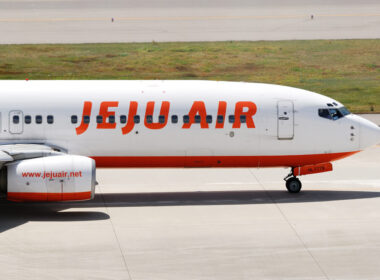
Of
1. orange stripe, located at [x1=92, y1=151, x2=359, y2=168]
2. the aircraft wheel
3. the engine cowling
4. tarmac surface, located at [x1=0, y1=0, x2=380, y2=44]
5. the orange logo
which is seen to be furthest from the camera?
tarmac surface, located at [x1=0, y1=0, x2=380, y2=44]

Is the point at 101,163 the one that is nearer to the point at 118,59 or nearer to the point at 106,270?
the point at 106,270

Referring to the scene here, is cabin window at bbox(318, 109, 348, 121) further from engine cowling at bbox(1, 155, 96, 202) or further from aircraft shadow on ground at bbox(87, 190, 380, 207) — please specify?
engine cowling at bbox(1, 155, 96, 202)

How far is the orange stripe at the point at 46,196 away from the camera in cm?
2567

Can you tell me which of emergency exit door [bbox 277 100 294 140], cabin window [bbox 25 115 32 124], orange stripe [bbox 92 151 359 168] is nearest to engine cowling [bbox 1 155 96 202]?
cabin window [bbox 25 115 32 124]

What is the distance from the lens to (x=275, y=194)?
29.6 metres

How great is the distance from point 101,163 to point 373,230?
9107 mm

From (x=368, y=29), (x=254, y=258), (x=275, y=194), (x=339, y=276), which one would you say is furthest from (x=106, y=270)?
(x=368, y=29)

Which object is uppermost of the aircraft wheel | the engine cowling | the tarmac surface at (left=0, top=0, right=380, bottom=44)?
the tarmac surface at (left=0, top=0, right=380, bottom=44)

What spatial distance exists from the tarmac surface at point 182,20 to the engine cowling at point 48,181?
35.6 metres

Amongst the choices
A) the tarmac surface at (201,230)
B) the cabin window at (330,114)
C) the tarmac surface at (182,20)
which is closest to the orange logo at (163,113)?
the cabin window at (330,114)

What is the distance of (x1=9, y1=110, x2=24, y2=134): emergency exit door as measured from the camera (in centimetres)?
2764

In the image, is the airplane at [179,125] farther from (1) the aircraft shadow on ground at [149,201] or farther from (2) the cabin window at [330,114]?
(1) the aircraft shadow on ground at [149,201]

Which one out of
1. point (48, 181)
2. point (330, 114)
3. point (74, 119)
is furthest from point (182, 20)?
point (48, 181)

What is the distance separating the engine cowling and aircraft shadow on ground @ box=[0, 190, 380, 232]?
797mm
